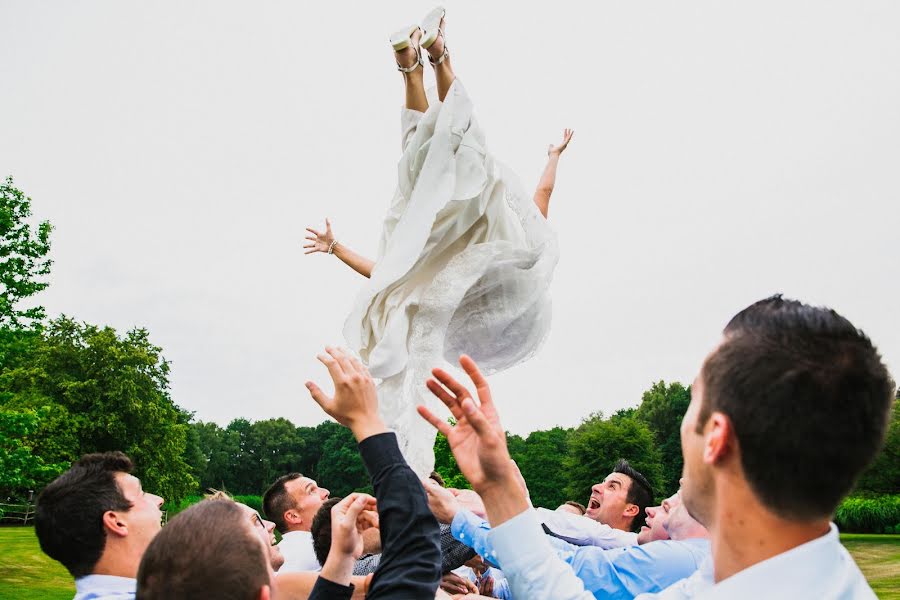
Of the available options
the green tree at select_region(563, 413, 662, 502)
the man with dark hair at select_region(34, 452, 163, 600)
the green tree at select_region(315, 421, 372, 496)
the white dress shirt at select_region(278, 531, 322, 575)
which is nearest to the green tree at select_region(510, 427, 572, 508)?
the green tree at select_region(563, 413, 662, 502)

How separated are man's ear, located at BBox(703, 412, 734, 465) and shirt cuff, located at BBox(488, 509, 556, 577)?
65cm

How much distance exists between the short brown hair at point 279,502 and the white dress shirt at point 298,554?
1.39 ft

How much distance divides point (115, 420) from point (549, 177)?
3663cm

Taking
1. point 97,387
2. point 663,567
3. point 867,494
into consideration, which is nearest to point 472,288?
point 663,567

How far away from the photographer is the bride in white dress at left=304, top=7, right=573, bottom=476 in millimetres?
4004

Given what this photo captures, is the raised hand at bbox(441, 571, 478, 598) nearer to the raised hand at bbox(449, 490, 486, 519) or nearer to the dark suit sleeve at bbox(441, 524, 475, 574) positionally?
the dark suit sleeve at bbox(441, 524, 475, 574)

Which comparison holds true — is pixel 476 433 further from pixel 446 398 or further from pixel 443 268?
pixel 443 268

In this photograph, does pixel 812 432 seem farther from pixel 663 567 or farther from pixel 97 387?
pixel 97 387

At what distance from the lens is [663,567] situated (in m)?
3.65

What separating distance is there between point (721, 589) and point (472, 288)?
115 inches

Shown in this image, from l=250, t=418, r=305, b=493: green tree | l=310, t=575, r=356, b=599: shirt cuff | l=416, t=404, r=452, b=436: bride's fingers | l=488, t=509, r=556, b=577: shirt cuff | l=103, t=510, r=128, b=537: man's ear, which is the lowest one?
l=310, t=575, r=356, b=599: shirt cuff

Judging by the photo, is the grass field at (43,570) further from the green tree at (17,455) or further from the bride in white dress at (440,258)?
the bride in white dress at (440,258)

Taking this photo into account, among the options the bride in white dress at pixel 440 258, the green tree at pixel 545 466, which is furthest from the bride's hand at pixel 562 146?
the green tree at pixel 545 466

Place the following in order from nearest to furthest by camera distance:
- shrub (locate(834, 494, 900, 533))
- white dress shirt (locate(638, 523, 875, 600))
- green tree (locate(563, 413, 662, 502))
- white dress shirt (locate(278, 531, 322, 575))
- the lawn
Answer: white dress shirt (locate(638, 523, 875, 600)), white dress shirt (locate(278, 531, 322, 575)), the lawn, shrub (locate(834, 494, 900, 533)), green tree (locate(563, 413, 662, 502))
